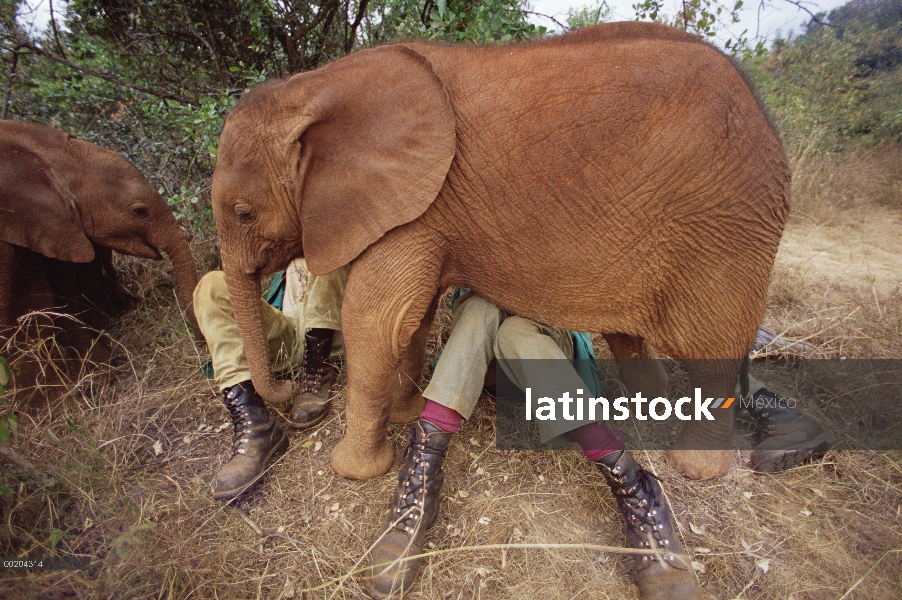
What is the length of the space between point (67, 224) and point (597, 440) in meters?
3.26

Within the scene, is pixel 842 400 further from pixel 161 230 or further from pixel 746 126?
pixel 161 230

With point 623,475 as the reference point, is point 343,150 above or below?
above

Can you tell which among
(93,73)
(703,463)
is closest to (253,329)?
(703,463)

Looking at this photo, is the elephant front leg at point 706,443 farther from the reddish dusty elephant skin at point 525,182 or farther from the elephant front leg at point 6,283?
the elephant front leg at point 6,283

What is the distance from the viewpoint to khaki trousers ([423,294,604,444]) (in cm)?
212

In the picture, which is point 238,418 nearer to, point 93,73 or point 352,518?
point 352,518

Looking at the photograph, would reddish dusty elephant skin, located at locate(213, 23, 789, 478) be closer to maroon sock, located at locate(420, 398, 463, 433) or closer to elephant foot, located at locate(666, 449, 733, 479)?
maroon sock, located at locate(420, 398, 463, 433)

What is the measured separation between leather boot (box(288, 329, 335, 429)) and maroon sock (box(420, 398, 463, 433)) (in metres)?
0.88

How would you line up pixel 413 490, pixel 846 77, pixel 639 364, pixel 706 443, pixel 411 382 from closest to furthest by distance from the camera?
pixel 413 490, pixel 706 443, pixel 411 382, pixel 639 364, pixel 846 77

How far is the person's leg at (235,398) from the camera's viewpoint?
231 centimetres

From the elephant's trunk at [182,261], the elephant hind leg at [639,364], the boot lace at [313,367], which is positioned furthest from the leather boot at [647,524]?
the elephant's trunk at [182,261]

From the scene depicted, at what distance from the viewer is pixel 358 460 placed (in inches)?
91.4

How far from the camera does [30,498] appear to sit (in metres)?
1.92

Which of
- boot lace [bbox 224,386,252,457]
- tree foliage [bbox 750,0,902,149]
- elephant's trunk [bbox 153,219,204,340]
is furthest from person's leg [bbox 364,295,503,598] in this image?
tree foliage [bbox 750,0,902,149]
